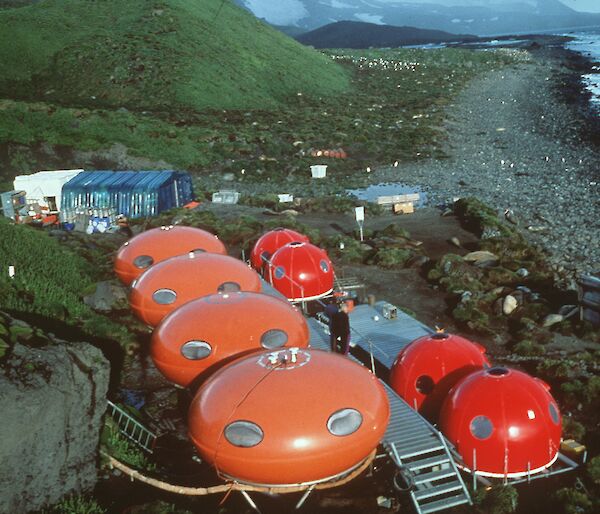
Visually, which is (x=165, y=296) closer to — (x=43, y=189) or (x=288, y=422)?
(x=288, y=422)

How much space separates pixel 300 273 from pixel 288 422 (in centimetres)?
1174

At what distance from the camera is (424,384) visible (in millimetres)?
15555

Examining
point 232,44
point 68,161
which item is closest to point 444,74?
point 232,44

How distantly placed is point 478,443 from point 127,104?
73.6 meters

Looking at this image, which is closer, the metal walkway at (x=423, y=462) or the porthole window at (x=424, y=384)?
Answer: the metal walkway at (x=423, y=462)

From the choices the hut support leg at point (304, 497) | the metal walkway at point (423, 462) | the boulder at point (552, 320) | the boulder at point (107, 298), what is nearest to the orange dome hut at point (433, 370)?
the metal walkway at point (423, 462)

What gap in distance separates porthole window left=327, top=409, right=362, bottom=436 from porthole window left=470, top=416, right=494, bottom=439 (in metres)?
3.53

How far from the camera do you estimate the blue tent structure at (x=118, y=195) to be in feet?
125

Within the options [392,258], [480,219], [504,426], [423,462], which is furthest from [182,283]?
[480,219]

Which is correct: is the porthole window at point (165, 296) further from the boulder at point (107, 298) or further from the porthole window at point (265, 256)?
the porthole window at point (265, 256)

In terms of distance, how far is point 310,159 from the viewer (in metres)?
60.4

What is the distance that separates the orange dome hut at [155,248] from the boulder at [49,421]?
8.97 metres

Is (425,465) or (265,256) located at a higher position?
(425,465)

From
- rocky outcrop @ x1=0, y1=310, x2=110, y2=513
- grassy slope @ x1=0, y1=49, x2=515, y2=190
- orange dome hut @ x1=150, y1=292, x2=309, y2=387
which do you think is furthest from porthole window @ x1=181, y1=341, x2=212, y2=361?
grassy slope @ x1=0, y1=49, x2=515, y2=190
